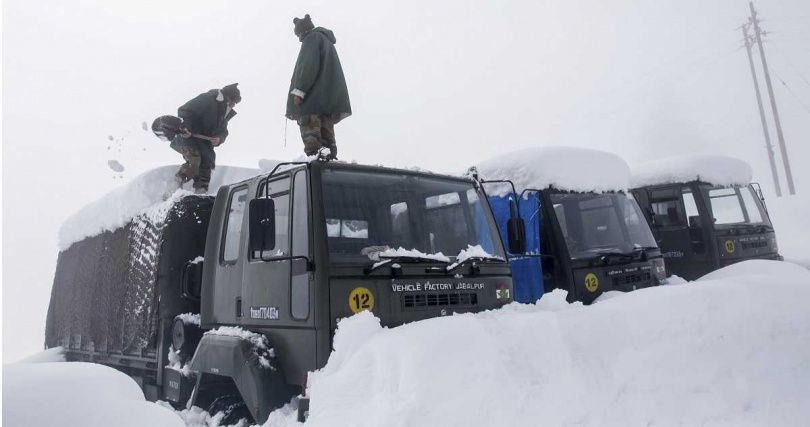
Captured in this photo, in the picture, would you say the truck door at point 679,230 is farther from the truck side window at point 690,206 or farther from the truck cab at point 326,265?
the truck cab at point 326,265

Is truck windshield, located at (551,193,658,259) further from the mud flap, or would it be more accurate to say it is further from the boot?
the boot

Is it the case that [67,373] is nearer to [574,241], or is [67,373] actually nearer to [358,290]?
[358,290]

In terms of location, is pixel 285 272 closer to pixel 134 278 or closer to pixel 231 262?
pixel 231 262

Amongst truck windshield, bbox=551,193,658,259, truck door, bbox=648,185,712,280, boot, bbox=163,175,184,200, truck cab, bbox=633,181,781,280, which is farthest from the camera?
truck door, bbox=648,185,712,280

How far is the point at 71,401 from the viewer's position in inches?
90.8

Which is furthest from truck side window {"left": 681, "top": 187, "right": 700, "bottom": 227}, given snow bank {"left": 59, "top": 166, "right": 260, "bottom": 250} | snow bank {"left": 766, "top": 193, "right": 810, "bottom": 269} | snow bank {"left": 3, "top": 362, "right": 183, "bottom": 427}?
snow bank {"left": 766, "top": 193, "right": 810, "bottom": 269}

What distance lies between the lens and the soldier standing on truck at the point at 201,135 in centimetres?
636

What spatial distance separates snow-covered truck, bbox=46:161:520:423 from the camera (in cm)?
369

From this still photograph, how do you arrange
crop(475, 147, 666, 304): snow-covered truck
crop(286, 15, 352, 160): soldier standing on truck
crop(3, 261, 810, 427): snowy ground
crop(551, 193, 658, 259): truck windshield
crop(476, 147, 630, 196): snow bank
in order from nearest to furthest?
crop(3, 261, 810, 427): snowy ground
crop(286, 15, 352, 160): soldier standing on truck
crop(475, 147, 666, 304): snow-covered truck
crop(551, 193, 658, 259): truck windshield
crop(476, 147, 630, 196): snow bank

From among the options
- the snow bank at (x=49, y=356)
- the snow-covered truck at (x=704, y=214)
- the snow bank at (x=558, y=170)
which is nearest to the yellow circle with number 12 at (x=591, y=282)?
the snow bank at (x=558, y=170)

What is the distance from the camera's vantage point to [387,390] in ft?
10.2

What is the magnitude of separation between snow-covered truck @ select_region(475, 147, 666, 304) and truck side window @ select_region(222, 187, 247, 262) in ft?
9.81

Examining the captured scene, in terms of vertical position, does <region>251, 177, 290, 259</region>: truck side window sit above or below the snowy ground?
above

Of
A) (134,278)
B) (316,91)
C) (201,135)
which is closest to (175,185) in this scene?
(201,135)
